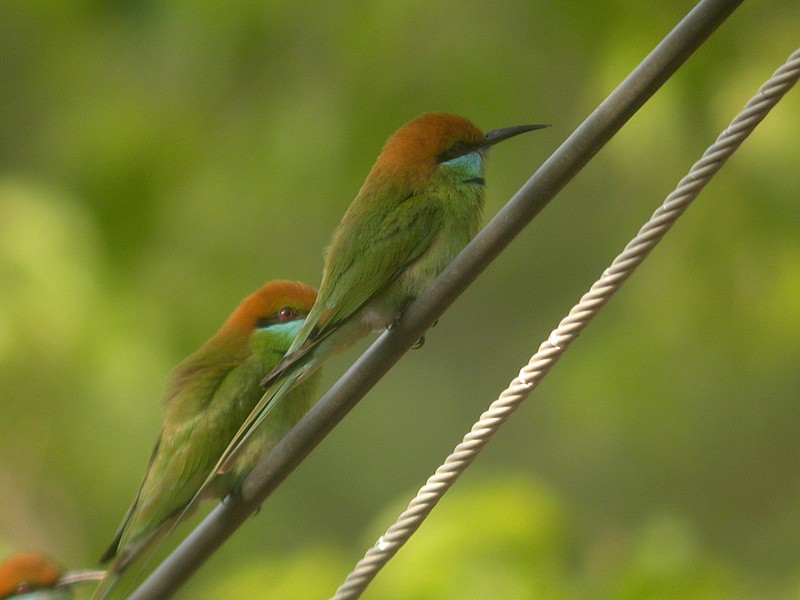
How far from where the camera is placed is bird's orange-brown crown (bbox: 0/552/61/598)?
3.00 meters

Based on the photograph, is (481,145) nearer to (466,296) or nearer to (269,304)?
(269,304)

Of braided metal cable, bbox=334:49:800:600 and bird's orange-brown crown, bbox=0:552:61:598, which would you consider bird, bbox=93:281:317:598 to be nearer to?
bird's orange-brown crown, bbox=0:552:61:598

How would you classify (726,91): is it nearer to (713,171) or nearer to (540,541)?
(540,541)

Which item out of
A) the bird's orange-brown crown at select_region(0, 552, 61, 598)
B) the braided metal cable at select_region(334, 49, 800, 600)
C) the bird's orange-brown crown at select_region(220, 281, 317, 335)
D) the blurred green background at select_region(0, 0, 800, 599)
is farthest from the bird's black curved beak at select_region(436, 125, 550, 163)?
the bird's orange-brown crown at select_region(0, 552, 61, 598)

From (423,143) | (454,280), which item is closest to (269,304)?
(423,143)

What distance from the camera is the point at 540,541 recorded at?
268 centimetres

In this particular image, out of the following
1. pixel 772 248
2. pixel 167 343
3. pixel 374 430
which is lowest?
pixel 374 430

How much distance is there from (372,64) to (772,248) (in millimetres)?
1600

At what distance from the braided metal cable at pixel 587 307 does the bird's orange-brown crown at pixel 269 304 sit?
1134 mm

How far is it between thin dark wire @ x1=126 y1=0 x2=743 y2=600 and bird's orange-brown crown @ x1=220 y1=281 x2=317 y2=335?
864mm

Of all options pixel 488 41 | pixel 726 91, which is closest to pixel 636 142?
pixel 726 91

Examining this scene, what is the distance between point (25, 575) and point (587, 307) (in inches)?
79.1

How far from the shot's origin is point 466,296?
6.18 meters

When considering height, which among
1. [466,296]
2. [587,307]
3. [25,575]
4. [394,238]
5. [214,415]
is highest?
[587,307]
